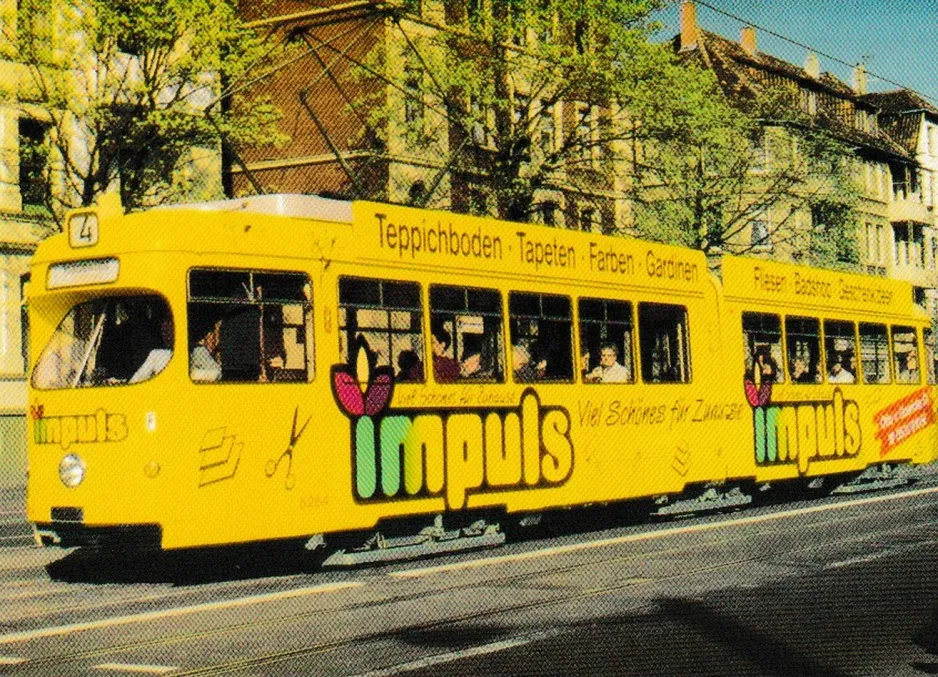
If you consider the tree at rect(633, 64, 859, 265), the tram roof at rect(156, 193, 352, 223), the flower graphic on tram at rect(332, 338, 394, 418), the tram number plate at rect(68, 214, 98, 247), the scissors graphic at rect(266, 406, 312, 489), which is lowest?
the scissors graphic at rect(266, 406, 312, 489)

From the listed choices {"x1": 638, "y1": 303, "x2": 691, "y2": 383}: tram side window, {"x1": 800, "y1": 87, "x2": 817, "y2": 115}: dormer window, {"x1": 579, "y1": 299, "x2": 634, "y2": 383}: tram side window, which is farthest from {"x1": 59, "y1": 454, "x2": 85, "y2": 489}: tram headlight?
{"x1": 800, "y1": 87, "x2": 817, "y2": 115}: dormer window

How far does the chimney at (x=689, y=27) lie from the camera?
224 ft

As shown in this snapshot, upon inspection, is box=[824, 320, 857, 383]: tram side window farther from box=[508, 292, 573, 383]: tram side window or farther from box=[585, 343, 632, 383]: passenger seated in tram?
box=[508, 292, 573, 383]: tram side window

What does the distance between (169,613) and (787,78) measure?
Result: 6320 cm

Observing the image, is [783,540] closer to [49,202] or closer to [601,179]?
[49,202]

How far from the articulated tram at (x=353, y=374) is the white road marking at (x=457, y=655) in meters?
3.84

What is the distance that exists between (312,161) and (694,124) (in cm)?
1326

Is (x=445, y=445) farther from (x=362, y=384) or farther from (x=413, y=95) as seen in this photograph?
(x=413, y=95)

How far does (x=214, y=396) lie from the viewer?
1229 cm

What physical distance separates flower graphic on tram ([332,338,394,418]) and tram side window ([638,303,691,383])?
4577 mm

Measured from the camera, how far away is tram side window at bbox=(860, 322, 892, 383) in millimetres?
23344

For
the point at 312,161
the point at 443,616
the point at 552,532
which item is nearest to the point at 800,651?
the point at 443,616

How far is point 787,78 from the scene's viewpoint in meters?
70.1

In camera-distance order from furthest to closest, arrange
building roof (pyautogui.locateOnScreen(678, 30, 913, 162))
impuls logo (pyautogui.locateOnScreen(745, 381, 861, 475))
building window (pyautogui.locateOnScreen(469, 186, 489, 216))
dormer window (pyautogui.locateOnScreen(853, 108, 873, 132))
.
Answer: dormer window (pyautogui.locateOnScreen(853, 108, 873, 132)), building roof (pyautogui.locateOnScreen(678, 30, 913, 162)), building window (pyautogui.locateOnScreen(469, 186, 489, 216)), impuls logo (pyautogui.locateOnScreen(745, 381, 861, 475))
